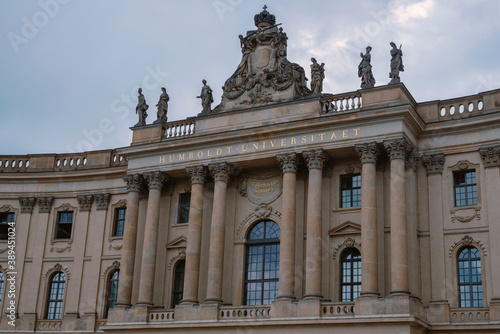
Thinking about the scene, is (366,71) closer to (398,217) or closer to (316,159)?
(316,159)

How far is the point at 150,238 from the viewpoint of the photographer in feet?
118

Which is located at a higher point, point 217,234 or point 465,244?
point 217,234

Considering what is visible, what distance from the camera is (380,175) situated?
108ft

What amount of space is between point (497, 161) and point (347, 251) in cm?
765

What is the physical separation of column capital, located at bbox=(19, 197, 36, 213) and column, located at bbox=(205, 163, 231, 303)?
12.6m

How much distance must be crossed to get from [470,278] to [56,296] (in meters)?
22.4

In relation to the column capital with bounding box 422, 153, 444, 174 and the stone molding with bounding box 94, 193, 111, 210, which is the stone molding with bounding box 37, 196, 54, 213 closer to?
the stone molding with bounding box 94, 193, 111, 210

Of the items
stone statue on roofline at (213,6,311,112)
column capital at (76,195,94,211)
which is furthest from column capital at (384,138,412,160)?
column capital at (76,195,94,211)

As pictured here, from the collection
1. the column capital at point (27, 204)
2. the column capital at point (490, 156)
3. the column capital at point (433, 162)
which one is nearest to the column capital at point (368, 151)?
the column capital at point (433, 162)

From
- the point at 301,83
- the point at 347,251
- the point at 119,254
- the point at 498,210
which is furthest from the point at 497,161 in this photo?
the point at 119,254

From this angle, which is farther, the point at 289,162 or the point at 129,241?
the point at 129,241

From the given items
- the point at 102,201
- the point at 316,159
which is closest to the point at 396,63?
the point at 316,159

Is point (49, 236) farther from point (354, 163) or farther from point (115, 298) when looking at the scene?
point (354, 163)

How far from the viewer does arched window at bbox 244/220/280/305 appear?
34.0 meters
